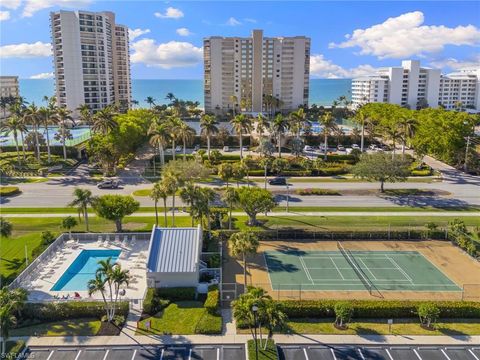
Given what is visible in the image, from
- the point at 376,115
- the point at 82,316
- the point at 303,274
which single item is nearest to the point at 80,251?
the point at 82,316

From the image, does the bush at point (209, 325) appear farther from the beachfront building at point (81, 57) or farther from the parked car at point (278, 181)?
the beachfront building at point (81, 57)

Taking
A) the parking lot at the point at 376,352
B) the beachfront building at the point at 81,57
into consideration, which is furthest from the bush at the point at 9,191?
the beachfront building at the point at 81,57

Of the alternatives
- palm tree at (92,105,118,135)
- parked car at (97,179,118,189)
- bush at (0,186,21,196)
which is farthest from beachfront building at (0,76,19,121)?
parked car at (97,179,118,189)

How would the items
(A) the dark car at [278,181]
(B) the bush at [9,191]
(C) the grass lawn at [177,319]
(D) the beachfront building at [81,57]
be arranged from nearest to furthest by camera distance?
(C) the grass lawn at [177,319] → (B) the bush at [9,191] → (A) the dark car at [278,181] → (D) the beachfront building at [81,57]

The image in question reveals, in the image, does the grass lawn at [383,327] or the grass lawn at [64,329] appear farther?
the grass lawn at [383,327]

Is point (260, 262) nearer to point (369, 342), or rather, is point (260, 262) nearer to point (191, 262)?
point (191, 262)

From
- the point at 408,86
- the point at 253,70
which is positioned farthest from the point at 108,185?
the point at 408,86
